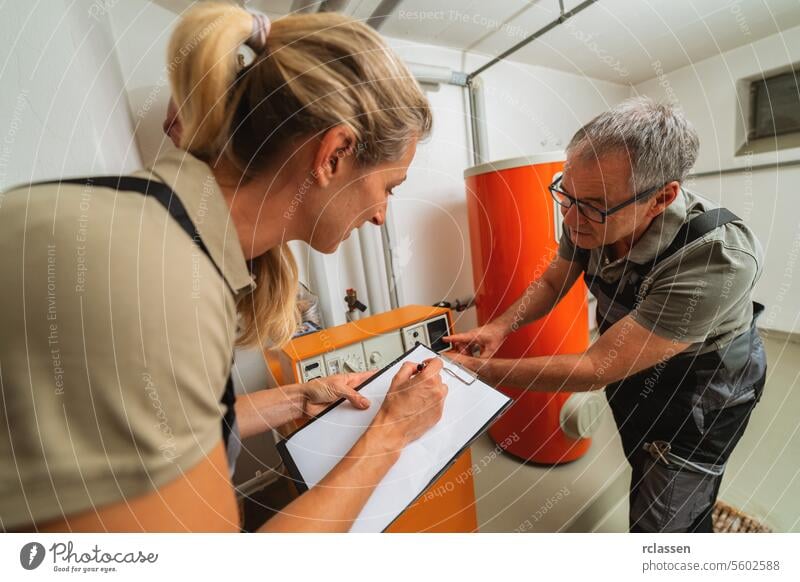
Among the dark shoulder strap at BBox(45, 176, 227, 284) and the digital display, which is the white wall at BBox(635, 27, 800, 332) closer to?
the digital display

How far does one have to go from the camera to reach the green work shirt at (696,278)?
437 mm

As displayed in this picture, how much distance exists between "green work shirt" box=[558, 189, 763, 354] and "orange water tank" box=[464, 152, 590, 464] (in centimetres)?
41

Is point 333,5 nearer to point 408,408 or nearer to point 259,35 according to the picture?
point 259,35

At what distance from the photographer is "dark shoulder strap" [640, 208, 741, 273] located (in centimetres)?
46

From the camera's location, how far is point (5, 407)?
0.19m

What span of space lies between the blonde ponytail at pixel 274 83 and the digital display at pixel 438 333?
43cm

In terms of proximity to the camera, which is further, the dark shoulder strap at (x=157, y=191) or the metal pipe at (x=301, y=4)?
the metal pipe at (x=301, y=4)

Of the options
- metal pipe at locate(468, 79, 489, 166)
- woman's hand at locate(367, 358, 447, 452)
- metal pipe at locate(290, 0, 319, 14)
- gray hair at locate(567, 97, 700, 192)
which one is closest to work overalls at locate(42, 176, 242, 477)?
woman's hand at locate(367, 358, 447, 452)

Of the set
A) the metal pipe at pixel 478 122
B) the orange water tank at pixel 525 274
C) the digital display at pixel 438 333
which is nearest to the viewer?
the digital display at pixel 438 333

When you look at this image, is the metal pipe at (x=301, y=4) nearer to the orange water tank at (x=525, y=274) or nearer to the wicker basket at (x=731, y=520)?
the orange water tank at (x=525, y=274)

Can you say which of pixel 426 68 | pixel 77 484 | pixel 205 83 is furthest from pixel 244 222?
pixel 426 68

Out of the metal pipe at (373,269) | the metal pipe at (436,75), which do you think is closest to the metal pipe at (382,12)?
the metal pipe at (436,75)

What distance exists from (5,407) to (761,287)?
1262 millimetres

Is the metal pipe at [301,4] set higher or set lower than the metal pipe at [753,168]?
higher
